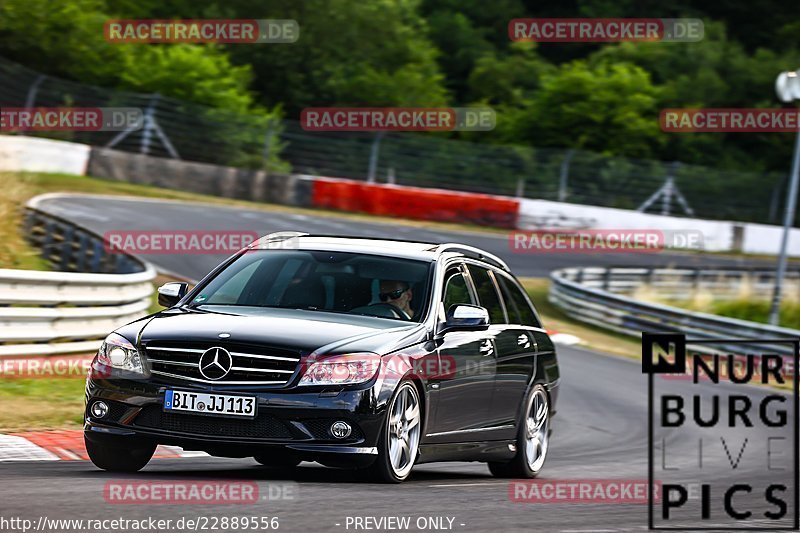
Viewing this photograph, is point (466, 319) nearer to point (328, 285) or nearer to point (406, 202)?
point (328, 285)

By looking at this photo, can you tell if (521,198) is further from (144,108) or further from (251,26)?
(251,26)

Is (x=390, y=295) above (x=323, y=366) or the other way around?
above

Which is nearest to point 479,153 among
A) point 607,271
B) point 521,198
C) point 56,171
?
point 521,198

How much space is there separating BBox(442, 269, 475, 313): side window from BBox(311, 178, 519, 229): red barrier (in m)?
28.3

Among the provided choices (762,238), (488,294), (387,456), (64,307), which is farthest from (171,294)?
(762,238)

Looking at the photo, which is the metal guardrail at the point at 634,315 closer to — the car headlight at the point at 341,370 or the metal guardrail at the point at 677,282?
the metal guardrail at the point at 677,282

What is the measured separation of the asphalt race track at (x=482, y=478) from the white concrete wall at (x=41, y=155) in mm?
16528

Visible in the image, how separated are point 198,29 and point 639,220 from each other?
61.0 feet

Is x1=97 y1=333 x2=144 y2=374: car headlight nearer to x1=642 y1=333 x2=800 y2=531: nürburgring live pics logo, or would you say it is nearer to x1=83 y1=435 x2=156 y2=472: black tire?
x1=83 y1=435 x2=156 y2=472: black tire

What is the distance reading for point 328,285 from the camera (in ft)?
29.1

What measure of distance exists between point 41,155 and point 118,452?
90.0 ft

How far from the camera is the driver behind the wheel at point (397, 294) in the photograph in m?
8.77
